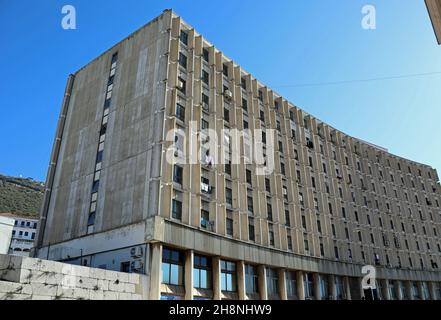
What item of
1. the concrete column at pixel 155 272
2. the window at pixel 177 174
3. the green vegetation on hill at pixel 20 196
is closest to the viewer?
the concrete column at pixel 155 272

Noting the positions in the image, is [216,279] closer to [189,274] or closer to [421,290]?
[189,274]

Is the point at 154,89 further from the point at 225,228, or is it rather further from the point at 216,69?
the point at 225,228

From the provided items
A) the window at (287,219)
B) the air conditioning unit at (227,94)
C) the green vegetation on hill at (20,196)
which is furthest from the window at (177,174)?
the green vegetation on hill at (20,196)

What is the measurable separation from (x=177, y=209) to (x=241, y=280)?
9.63 m

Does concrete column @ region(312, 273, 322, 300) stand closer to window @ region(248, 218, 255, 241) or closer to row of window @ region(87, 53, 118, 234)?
window @ region(248, 218, 255, 241)

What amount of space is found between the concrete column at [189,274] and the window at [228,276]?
4.74 meters

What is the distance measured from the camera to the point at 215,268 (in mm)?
30297

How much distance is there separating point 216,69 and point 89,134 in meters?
15.5

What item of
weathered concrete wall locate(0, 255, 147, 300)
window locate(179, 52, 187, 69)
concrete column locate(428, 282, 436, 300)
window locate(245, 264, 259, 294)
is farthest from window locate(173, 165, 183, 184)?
concrete column locate(428, 282, 436, 300)

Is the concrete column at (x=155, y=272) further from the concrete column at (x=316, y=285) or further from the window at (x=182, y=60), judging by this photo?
the concrete column at (x=316, y=285)

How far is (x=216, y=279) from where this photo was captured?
2988cm

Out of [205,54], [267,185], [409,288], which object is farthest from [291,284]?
[409,288]

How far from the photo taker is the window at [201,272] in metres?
28.9

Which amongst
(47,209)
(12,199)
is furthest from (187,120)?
(12,199)
